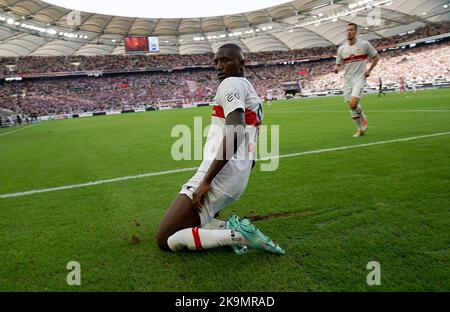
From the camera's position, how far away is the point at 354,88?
838cm

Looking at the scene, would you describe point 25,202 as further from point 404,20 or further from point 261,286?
point 404,20

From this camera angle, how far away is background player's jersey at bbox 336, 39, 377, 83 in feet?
27.2

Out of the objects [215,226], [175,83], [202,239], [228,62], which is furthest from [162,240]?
[175,83]

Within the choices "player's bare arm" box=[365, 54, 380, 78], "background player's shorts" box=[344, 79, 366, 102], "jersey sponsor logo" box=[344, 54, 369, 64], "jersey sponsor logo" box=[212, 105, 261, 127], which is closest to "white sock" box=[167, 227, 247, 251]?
"jersey sponsor logo" box=[212, 105, 261, 127]

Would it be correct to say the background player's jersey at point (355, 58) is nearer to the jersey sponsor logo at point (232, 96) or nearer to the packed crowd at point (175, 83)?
the jersey sponsor logo at point (232, 96)

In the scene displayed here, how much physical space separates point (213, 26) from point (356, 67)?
68.1 m

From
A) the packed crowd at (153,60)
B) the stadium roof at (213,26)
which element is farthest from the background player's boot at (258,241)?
the stadium roof at (213,26)

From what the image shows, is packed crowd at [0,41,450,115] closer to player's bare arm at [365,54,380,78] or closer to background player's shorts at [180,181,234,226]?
player's bare arm at [365,54,380,78]

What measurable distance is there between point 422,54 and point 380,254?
202ft

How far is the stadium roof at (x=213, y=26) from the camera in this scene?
56.2 metres

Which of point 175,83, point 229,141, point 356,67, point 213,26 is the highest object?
point 213,26

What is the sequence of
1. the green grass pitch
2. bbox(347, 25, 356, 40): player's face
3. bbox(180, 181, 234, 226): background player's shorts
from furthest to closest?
bbox(347, 25, 356, 40): player's face → bbox(180, 181, 234, 226): background player's shorts → the green grass pitch

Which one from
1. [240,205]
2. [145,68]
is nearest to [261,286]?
[240,205]

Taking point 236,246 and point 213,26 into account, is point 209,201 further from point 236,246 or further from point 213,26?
point 213,26
